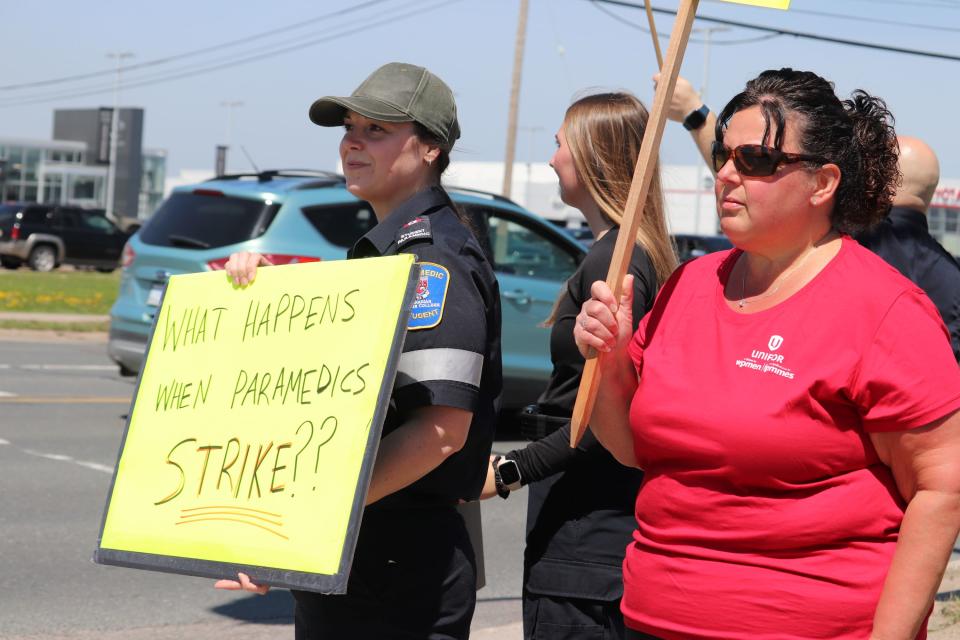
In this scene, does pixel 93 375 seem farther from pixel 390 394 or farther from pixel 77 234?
pixel 77 234

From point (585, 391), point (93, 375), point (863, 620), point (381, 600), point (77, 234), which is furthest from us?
point (77, 234)

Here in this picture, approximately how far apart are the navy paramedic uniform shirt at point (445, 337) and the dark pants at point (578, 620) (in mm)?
606

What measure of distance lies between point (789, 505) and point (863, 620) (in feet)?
0.76

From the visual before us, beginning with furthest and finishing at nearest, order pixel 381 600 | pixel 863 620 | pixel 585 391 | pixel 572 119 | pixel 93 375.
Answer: pixel 93 375
pixel 572 119
pixel 381 600
pixel 585 391
pixel 863 620

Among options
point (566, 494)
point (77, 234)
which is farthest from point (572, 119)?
point (77, 234)

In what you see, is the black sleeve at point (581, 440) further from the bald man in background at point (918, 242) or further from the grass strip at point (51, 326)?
the grass strip at point (51, 326)

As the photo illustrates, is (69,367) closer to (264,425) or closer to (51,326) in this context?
(51,326)

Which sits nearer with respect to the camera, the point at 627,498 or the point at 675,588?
the point at 675,588

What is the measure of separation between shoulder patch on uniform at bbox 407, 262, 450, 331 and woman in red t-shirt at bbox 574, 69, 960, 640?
12.2 inches

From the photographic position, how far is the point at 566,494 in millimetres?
3256

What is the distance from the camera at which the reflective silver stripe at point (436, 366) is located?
2.48m

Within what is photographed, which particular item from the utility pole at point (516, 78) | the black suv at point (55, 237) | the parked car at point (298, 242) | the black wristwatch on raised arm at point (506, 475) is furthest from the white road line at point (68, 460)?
the black suv at point (55, 237)

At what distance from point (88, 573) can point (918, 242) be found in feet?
13.2

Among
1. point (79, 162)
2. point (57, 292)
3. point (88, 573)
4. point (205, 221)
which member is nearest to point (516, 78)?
point (57, 292)
